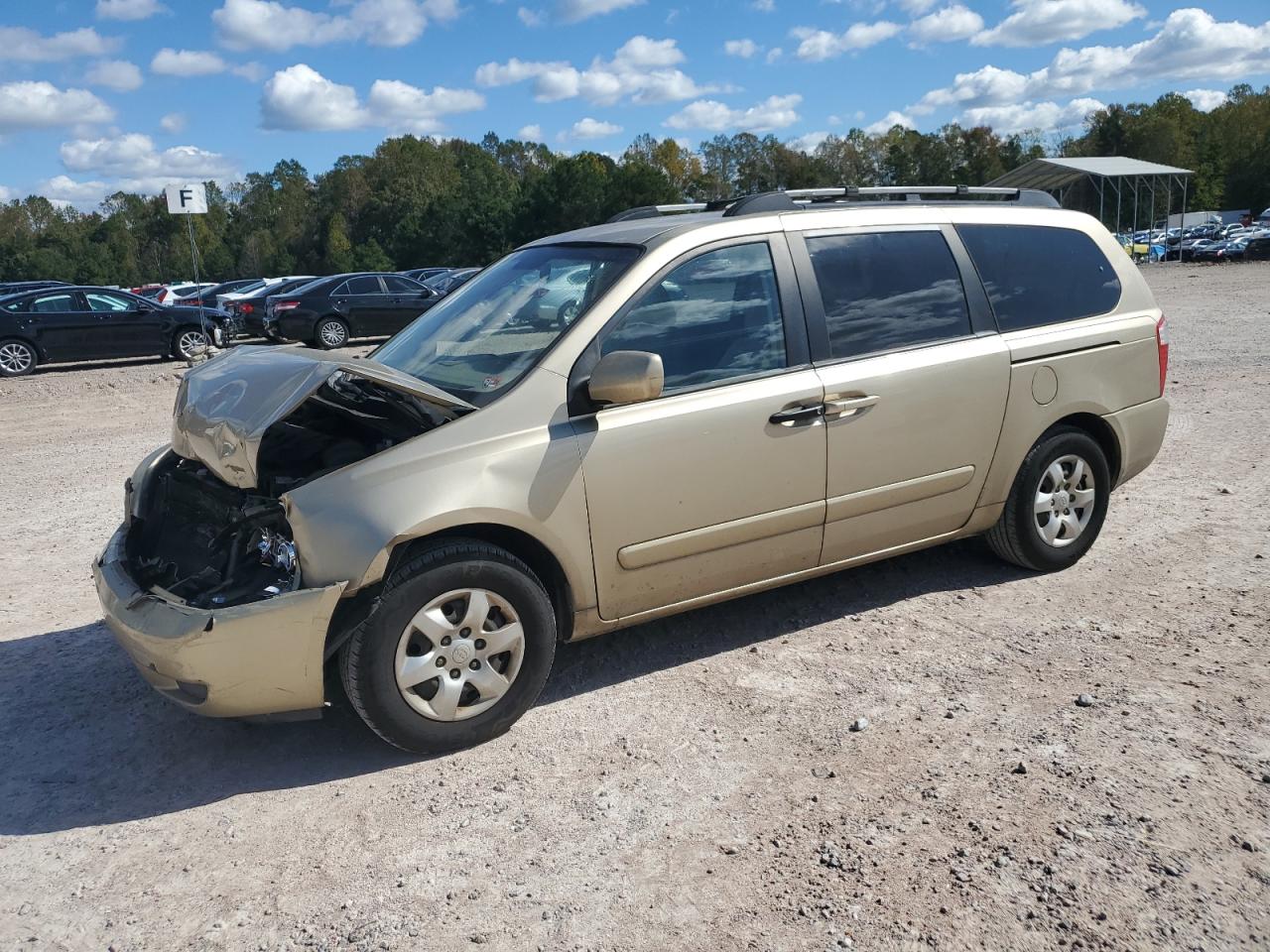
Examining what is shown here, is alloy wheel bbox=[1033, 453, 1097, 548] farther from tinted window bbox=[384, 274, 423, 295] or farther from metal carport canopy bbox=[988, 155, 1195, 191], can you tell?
metal carport canopy bbox=[988, 155, 1195, 191]

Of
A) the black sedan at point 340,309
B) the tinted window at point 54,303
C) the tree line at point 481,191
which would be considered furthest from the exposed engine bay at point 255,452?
the tree line at point 481,191

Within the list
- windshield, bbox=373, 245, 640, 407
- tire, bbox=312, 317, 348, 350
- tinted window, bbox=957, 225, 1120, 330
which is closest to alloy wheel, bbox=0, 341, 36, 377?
tire, bbox=312, 317, 348, 350

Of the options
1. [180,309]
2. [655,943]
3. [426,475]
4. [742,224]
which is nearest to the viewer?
[655,943]

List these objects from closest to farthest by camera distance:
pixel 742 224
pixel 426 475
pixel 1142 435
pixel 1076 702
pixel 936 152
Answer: pixel 426 475 → pixel 1076 702 → pixel 742 224 → pixel 1142 435 → pixel 936 152

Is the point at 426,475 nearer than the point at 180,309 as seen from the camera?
Yes

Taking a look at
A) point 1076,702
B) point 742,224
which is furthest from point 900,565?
point 742,224

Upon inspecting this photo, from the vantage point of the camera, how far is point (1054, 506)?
5.22 m

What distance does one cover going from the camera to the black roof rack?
467cm

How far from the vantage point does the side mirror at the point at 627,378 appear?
3760mm

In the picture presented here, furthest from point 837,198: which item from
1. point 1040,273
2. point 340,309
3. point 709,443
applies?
point 340,309

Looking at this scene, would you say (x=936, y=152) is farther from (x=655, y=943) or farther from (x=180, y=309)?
(x=655, y=943)

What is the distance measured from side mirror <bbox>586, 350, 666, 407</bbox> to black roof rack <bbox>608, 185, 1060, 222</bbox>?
1116 mm

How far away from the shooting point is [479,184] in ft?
259

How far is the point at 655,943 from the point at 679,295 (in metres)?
2.41
